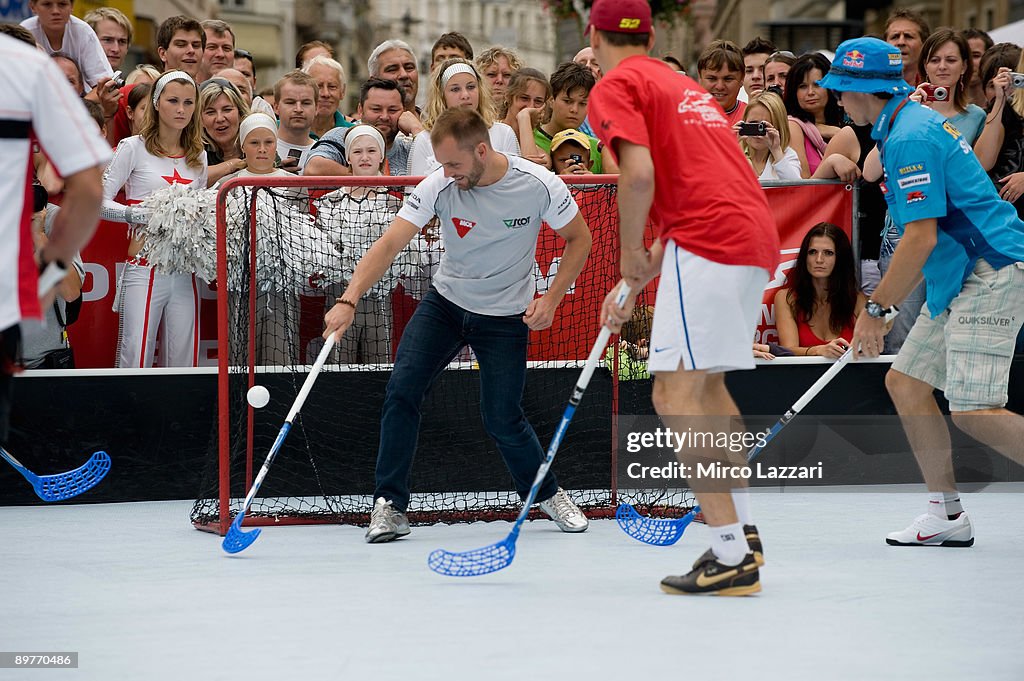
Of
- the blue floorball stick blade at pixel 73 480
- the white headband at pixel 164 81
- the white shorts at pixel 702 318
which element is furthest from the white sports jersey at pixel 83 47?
the white shorts at pixel 702 318

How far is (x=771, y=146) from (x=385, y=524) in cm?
315

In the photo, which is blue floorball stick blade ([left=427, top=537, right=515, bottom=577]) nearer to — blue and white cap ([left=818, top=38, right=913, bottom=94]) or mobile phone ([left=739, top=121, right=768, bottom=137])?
blue and white cap ([left=818, top=38, right=913, bottom=94])

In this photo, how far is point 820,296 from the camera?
23.2 ft

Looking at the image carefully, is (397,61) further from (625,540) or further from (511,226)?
(625,540)

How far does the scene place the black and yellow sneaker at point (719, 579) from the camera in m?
4.49

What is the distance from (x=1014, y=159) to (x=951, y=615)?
12.2ft

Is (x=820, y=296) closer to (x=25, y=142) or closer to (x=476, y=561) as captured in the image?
(x=476, y=561)

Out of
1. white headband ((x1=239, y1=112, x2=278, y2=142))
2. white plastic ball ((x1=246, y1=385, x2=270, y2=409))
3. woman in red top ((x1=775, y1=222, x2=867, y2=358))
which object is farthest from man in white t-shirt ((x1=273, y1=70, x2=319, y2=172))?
woman in red top ((x1=775, y1=222, x2=867, y2=358))

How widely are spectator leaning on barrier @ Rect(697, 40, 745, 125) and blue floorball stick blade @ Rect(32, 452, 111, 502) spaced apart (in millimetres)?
4060

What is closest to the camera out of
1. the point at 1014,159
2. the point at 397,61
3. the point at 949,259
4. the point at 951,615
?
the point at 951,615

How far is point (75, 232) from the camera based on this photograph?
132 inches

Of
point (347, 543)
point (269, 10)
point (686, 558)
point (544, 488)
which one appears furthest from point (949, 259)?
point (269, 10)

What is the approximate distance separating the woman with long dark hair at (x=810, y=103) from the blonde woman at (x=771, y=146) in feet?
0.93

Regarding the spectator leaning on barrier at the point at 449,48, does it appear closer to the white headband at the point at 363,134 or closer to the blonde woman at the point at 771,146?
the white headband at the point at 363,134
